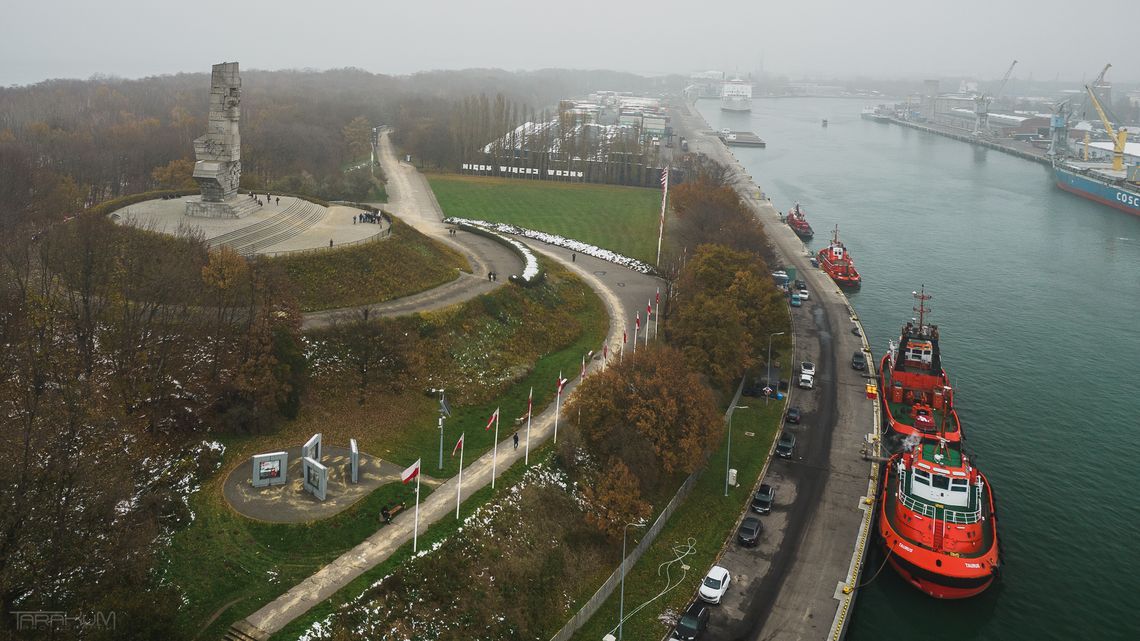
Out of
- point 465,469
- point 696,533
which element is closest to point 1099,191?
point 696,533

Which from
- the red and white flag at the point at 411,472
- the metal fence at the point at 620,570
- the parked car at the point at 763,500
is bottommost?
the metal fence at the point at 620,570

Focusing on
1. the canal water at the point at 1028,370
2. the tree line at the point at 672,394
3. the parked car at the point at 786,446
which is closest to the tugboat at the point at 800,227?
the canal water at the point at 1028,370

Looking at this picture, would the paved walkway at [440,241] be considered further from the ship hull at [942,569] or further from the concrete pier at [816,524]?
the ship hull at [942,569]

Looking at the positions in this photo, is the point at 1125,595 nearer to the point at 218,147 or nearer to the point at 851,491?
the point at 851,491

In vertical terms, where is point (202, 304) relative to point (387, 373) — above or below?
above

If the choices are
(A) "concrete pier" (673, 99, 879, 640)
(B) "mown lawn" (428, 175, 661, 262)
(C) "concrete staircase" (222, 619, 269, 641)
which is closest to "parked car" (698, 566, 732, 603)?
(A) "concrete pier" (673, 99, 879, 640)

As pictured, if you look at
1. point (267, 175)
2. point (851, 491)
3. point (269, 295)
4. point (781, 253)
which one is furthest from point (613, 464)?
point (267, 175)

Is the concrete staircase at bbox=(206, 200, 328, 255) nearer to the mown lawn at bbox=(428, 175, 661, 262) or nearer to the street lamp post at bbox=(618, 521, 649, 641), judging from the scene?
the street lamp post at bbox=(618, 521, 649, 641)

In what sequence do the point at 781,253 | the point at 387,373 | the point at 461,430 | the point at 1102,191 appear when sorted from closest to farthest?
the point at 461,430, the point at 387,373, the point at 781,253, the point at 1102,191
